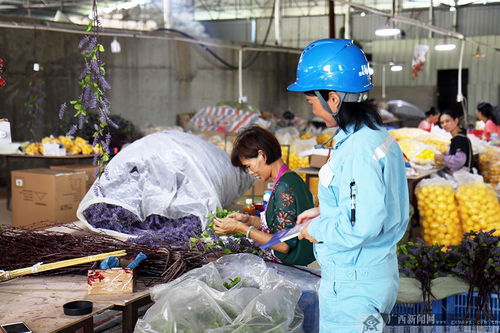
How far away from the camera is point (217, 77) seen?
14.4 meters

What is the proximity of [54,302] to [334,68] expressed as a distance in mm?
1400

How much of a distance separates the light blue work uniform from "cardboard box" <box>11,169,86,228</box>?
146 inches

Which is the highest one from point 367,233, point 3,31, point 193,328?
point 3,31

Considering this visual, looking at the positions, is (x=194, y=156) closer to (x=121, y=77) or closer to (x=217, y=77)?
(x=121, y=77)

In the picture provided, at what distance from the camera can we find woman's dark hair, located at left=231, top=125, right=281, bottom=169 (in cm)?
297

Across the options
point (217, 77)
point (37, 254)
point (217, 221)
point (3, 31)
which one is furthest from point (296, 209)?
point (217, 77)

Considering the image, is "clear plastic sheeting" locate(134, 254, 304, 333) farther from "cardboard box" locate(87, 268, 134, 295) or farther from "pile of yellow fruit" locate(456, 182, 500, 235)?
"pile of yellow fruit" locate(456, 182, 500, 235)

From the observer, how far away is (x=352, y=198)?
74.0 inches

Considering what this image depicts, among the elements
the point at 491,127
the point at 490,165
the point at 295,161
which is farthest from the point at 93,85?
the point at 491,127

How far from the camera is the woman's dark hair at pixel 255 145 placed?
297 centimetres

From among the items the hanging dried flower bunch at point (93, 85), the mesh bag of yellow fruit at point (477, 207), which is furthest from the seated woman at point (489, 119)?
the hanging dried flower bunch at point (93, 85)

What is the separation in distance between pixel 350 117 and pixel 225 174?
7.46ft

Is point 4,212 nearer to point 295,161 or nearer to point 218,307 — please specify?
point 295,161

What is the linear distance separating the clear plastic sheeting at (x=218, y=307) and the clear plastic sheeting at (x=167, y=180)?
1.14 meters
